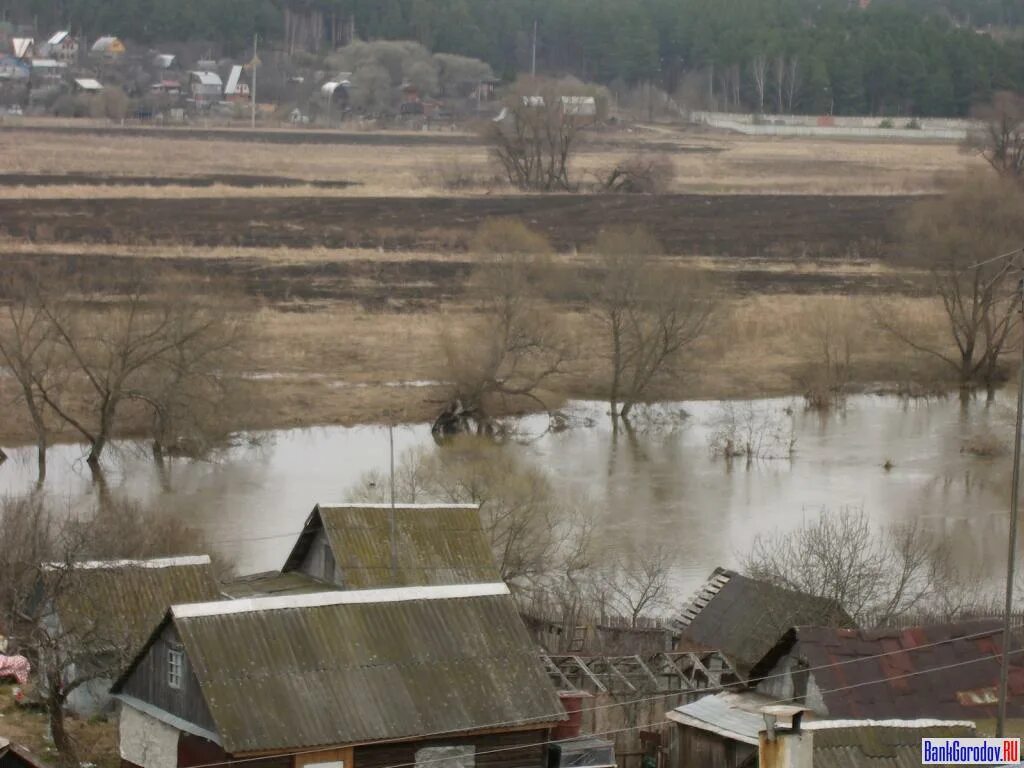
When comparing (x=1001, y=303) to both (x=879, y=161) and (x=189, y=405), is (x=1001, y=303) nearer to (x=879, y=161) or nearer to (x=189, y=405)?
(x=189, y=405)

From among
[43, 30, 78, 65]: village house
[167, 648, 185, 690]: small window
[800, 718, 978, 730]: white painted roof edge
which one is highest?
[43, 30, 78, 65]: village house

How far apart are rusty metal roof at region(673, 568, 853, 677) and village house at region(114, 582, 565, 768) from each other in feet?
14.8

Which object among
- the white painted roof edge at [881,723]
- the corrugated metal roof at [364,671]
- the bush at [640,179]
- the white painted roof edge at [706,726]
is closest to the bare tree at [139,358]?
the corrugated metal roof at [364,671]

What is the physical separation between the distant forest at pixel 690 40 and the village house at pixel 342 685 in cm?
11033

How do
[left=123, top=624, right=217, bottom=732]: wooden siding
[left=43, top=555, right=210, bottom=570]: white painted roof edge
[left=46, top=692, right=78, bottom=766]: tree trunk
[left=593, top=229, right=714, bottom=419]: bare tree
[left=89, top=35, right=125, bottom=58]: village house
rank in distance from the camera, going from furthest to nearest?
[left=89, top=35, right=125, bottom=58]: village house < [left=593, top=229, right=714, bottom=419]: bare tree < [left=43, top=555, right=210, bottom=570]: white painted roof edge < [left=46, top=692, right=78, bottom=766]: tree trunk < [left=123, top=624, right=217, bottom=732]: wooden siding

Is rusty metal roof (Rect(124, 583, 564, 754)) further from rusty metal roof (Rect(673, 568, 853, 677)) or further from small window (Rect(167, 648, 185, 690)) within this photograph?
rusty metal roof (Rect(673, 568, 853, 677))

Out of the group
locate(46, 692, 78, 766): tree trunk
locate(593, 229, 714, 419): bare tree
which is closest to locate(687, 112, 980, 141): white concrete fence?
locate(593, 229, 714, 419): bare tree

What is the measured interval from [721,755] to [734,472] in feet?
58.1

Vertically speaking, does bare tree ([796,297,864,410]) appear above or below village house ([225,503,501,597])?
below

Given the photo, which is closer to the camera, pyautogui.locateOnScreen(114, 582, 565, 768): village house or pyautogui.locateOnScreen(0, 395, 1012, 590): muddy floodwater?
pyautogui.locateOnScreen(114, 582, 565, 768): village house

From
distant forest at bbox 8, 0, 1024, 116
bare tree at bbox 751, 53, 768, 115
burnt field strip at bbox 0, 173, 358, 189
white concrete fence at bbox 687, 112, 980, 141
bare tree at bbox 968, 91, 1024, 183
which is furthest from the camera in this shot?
bare tree at bbox 751, 53, 768, 115

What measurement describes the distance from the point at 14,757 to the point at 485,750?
3921mm

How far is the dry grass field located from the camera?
41656 mm

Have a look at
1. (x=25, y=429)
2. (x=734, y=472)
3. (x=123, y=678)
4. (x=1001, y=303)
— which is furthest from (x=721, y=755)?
(x=1001, y=303)
